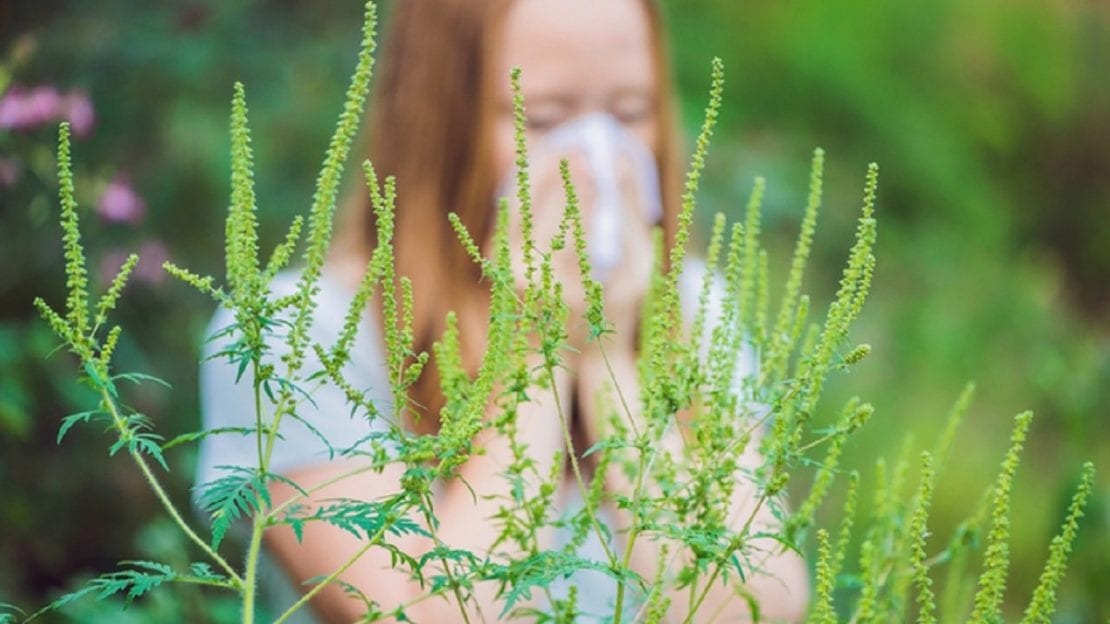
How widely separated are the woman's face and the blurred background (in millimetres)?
596

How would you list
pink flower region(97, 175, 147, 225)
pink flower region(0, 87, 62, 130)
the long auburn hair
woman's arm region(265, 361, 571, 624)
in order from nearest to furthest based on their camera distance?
woman's arm region(265, 361, 571, 624) < the long auburn hair < pink flower region(0, 87, 62, 130) < pink flower region(97, 175, 147, 225)

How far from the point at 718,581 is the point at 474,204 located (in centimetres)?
54

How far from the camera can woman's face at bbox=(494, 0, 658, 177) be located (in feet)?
5.08

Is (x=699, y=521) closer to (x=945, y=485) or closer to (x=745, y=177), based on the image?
(x=745, y=177)

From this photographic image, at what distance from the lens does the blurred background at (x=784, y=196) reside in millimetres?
2492

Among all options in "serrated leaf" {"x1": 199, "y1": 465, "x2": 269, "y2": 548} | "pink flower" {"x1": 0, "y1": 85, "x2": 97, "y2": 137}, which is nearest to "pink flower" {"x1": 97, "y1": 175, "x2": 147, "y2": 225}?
"pink flower" {"x1": 0, "y1": 85, "x2": 97, "y2": 137}

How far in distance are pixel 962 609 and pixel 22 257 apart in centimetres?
200

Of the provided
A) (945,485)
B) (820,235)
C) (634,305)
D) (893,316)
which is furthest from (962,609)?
(893,316)

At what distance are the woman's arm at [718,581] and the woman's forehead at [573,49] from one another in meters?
0.29

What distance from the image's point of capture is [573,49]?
1.55m

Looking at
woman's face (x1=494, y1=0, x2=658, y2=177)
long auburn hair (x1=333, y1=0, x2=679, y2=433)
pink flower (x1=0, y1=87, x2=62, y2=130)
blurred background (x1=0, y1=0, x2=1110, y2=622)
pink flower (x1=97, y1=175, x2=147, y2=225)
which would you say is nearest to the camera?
woman's face (x1=494, y1=0, x2=658, y2=177)

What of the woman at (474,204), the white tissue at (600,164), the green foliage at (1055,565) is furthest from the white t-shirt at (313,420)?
the green foliage at (1055,565)

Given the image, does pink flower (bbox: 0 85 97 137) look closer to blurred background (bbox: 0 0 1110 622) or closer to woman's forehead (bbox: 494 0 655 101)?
blurred background (bbox: 0 0 1110 622)

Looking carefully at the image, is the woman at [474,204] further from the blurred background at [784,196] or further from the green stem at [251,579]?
the green stem at [251,579]
